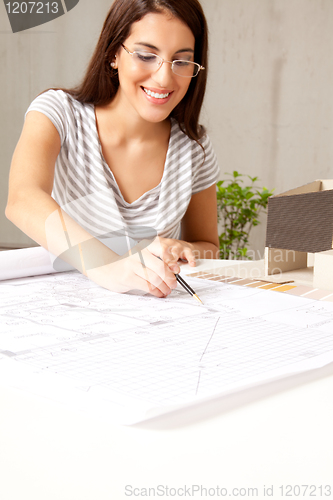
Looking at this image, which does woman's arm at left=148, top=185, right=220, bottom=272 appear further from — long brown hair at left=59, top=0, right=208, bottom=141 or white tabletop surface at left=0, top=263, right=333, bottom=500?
white tabletop surface at left=0, top=263, right=333, bottom=500

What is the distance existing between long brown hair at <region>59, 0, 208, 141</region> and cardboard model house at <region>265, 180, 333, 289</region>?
497mm

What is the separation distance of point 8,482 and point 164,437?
0.35ft

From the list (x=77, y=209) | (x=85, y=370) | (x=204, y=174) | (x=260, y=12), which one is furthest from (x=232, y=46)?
(x=85, y=370)

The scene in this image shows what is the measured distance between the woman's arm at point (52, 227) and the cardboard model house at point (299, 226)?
0.28m

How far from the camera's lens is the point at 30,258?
876 mm

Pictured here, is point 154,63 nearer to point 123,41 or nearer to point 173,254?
point 123,41

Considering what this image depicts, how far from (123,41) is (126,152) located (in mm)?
306

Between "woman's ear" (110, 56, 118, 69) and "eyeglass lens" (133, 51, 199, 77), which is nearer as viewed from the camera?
"eyeglass lens" (133, 51, 199, 77)

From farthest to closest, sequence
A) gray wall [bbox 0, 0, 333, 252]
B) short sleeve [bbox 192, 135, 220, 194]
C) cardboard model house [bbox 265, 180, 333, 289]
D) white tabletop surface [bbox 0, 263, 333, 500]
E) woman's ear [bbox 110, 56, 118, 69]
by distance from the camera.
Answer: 1. gray wall [bbox 0, 0, 333, 252]
2. short sleeve [bbox 192, 135, 220, 194]
3. woman's ear [bbox 110, 56, 118, 69]
4. cardboard model house [bbox 265, 180, 333, 289]
5. white tabletop surface [bbox 0, 263, 333, 500]

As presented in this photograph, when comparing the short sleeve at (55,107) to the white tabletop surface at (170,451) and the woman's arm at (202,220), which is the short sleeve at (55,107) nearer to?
the woman's arm at (202,220)

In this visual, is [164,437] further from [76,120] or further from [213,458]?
[76,120]

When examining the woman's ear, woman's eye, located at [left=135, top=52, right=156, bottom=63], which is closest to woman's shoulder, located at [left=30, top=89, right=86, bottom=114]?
the woman's ear

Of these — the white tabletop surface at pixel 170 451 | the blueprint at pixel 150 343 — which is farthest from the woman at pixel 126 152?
the white tabletop surface at pixel 170 451

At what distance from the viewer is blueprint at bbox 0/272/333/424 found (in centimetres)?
41
